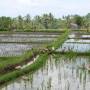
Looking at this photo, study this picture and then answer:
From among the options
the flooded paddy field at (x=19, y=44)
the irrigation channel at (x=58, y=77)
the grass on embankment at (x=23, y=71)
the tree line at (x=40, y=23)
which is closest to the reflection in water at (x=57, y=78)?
the irrigation channel at (x=58, y=77)

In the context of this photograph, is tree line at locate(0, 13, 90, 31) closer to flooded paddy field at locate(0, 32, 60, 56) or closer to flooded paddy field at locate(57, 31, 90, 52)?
flooded paddy field at locate(0, 32, 60, 56)

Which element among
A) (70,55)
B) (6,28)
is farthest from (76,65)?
(6,28)

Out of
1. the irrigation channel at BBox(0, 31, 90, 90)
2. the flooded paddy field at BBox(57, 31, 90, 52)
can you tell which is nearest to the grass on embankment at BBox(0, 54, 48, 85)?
the irrigation channel at BBox(0, 31, 90, 90)

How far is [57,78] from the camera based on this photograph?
8578 millimetres

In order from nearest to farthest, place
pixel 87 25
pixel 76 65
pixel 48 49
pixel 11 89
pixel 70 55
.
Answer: pixel 11 89
pixel 76 65
pixel 70 55
pixel 48 49
pixel 87 25

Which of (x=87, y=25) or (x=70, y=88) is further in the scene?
(x=87, y=25)

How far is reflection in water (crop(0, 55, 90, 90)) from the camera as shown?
7639 millimetres

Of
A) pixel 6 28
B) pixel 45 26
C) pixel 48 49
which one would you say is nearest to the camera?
pixel 48 49

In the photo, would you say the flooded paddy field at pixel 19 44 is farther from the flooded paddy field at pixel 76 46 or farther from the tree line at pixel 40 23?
the tree line at pixel 40 23

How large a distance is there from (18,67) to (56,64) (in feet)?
5.90

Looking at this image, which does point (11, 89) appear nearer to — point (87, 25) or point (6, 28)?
point (6, 28)

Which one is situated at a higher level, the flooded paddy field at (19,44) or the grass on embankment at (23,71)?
the grass on embankment at (23,71)

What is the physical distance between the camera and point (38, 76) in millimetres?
8875

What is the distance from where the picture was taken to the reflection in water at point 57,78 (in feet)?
25.1
